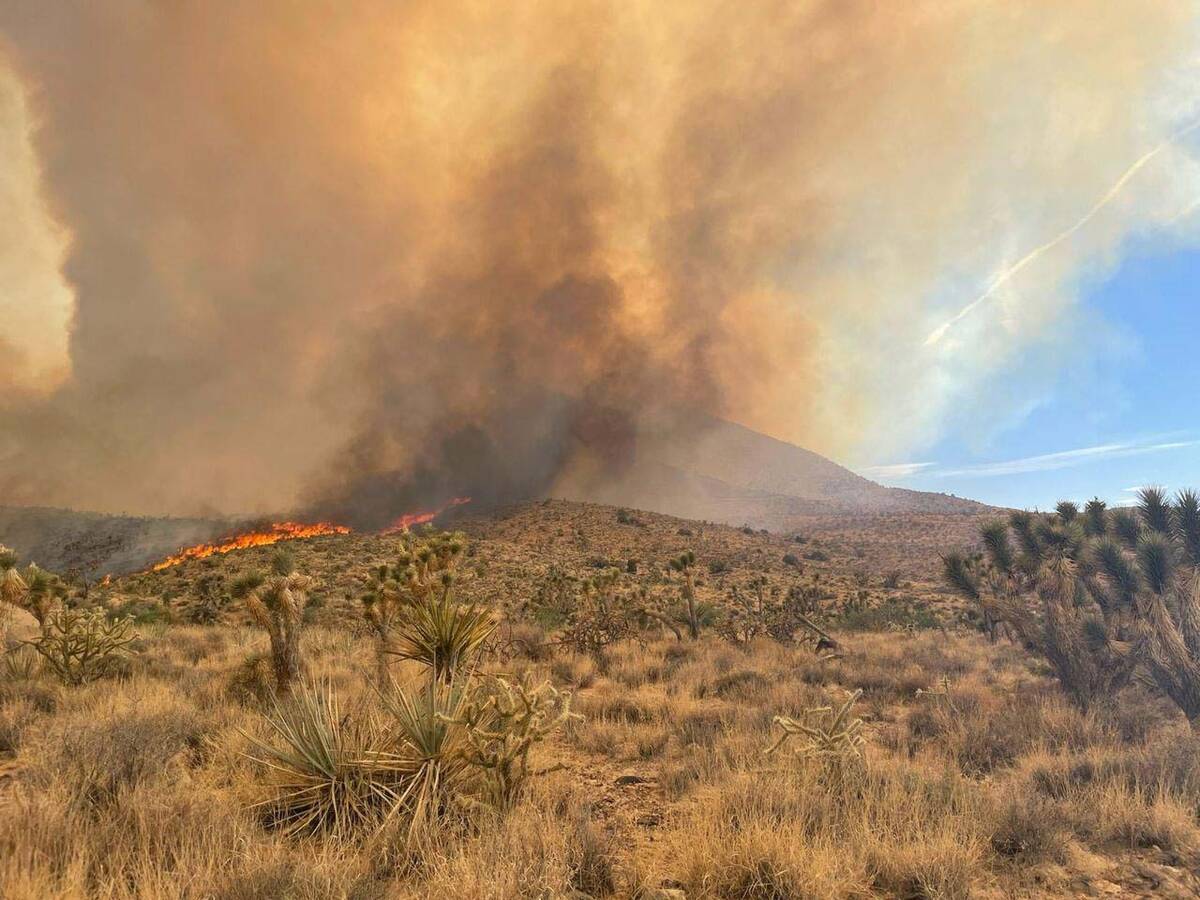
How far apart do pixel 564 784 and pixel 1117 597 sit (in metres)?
12.6

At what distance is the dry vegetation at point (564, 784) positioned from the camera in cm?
442

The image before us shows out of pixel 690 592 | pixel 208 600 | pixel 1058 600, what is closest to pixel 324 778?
pixel 1058 600

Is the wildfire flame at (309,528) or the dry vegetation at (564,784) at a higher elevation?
the wildfire flame at (309,528)

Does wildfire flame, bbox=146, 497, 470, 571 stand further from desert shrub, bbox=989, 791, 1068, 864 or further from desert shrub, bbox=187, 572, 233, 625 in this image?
desert shrub, bbox=989, 791, 1068, 864

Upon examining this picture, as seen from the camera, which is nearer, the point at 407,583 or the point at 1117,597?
the point at 407,583

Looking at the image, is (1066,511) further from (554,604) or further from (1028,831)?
(554,604)

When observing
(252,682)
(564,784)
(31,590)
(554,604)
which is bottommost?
(564,784)

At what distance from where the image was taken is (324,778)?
18.7 feet

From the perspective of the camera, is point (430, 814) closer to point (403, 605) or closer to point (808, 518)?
point (403, 605)

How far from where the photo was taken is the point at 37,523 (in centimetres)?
8562

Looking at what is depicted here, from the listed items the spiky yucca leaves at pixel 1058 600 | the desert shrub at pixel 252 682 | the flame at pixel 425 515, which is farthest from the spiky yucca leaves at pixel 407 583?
the flame at pixel 425 515

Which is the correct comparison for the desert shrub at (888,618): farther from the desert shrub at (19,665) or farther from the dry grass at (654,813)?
the desert shrub at (19,665)

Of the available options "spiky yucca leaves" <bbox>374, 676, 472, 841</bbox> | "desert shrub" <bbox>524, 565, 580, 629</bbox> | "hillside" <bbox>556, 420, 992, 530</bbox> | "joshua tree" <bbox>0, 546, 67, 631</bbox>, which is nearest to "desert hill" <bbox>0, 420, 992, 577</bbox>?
"hillside" <bbox>556, 420, 992, 530</bbox>

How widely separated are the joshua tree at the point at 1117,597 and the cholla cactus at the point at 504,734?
1122cm
